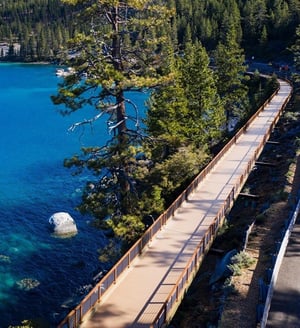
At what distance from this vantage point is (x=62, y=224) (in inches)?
1452

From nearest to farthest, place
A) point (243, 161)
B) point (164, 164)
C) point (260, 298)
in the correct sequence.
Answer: point (260, 298), point (164, 164), point (243, 161)

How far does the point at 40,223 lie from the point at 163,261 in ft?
68.3

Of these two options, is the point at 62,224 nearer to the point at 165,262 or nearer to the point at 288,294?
the point at 165,262

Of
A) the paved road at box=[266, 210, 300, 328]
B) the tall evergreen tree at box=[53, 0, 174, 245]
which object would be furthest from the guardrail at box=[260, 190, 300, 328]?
the tall evergreen tree at box=[53, 0, 174, 245]

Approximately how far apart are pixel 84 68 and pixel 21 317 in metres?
15.3

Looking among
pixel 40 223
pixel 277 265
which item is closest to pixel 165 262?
pixel 277 265

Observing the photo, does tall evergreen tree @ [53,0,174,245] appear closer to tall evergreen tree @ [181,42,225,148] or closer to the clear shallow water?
the clear shallow water

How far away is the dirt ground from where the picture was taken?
691 inches

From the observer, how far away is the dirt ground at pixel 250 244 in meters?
17.5

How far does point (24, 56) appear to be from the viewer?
165125 mm

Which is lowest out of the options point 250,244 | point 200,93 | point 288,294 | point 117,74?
point 288,294

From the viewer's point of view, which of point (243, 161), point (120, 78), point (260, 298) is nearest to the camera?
point (260, 298)

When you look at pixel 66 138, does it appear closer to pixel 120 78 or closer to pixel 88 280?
pixel 88 280

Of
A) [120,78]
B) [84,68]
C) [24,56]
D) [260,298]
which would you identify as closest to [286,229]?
[260,298]
